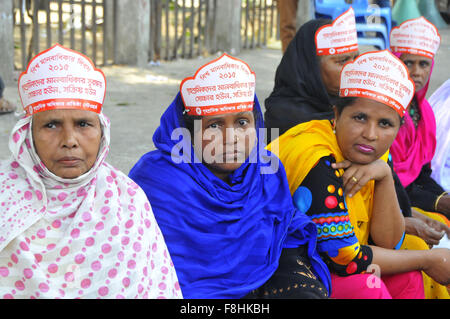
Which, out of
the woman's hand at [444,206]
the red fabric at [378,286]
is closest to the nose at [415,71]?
the woman's hand at [444,206]

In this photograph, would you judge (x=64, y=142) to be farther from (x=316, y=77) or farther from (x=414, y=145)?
(x=414, y=145)

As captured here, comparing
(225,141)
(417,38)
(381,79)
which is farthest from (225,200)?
(417,38)

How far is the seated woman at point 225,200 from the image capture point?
2438 millimetres

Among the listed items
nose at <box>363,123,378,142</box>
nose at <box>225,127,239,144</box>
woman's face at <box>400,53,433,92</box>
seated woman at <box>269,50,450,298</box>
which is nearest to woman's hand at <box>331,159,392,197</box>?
seated woman at <box>269,50,450,298</box>

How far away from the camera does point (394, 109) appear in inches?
108

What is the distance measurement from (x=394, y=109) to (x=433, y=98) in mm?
1979

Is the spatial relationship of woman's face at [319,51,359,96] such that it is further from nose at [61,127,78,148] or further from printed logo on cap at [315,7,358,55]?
nose at [61,127,78,148]

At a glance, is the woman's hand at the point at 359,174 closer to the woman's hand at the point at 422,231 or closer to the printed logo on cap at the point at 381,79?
the printed logo on cap at the point at 381,79

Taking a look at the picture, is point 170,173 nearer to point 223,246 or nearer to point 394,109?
point 223,246

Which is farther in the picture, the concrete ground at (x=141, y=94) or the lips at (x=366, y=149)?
the concrete ground at (x=141, y=94)

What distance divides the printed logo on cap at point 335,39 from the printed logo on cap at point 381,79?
2.11ft

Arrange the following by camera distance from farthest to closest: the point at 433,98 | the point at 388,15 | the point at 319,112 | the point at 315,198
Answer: the point at 388,15 < the point at 433,98 < the point at 319,112 < the point at 315,198

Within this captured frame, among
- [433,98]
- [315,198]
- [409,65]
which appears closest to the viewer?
[315,198]

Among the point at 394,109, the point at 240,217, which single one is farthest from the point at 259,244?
the point at 394,109
